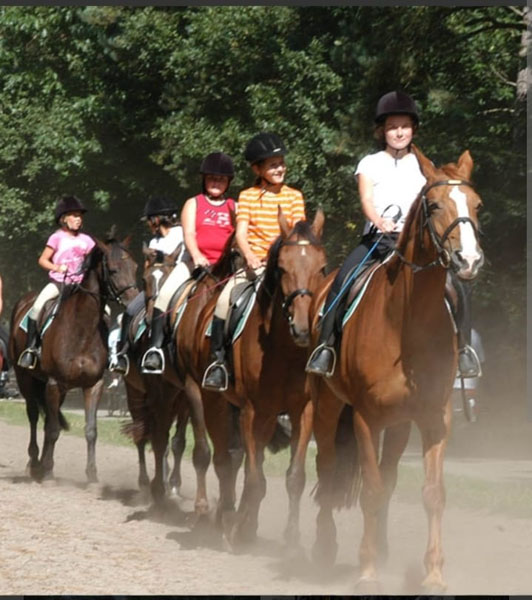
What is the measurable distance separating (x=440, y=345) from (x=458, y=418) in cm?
2055

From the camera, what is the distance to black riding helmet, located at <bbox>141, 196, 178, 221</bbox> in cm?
1730

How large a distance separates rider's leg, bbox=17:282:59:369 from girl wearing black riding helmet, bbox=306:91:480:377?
9.08 m

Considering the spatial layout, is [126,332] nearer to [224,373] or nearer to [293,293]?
[224,373]

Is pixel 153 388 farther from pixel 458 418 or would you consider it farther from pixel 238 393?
pixel 458 418

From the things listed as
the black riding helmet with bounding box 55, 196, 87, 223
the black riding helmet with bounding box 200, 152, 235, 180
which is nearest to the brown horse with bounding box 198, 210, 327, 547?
the black riding helmet with bounding box 200, 152, 235, 180

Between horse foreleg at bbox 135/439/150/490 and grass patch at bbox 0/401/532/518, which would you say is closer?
grass patch at bbox 0/401/532/518

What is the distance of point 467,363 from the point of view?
434 inches

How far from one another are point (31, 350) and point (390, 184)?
31.9 ft

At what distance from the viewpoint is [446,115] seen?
24219mm

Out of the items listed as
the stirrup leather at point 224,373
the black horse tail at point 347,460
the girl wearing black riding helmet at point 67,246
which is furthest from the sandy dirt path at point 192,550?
the girl wearing black riding helmet at point 67,246

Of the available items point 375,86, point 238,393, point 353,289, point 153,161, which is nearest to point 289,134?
point 375,86

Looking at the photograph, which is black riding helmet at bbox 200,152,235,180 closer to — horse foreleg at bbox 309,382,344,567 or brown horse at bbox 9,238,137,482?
horse foreleg at bbox 309,382,344,567

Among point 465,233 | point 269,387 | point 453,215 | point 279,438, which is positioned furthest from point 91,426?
point 465,233

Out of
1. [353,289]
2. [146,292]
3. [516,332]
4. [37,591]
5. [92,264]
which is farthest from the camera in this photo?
[516,332]
